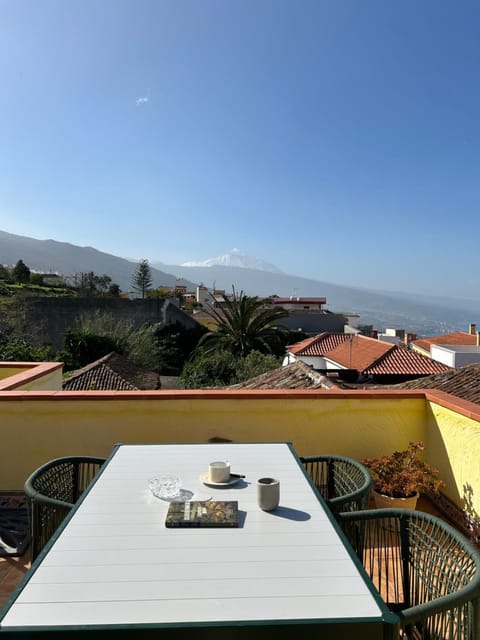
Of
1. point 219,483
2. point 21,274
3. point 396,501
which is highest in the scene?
point 21,274

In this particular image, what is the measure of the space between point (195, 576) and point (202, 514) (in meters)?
0.45

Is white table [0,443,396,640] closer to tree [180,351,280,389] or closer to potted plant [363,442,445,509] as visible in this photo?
potted plant [363,442,445,509]

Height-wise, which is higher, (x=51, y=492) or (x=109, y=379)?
(x=51, y=492)

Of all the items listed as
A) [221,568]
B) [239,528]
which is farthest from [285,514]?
[221,568]

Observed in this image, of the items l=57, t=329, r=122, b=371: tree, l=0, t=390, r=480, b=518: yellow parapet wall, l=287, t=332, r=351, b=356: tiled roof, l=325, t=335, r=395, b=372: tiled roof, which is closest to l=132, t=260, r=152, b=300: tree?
l=287, t=332, r=351, b=356: tiled roof

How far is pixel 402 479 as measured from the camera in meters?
3.43

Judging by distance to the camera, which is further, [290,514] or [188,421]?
[188,421]

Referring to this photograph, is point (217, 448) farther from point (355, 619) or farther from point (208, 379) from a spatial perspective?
point (208, 379)

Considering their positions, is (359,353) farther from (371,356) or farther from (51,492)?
(51,492)

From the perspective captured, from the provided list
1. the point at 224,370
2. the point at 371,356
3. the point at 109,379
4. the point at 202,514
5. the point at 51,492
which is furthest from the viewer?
the point at 371,356

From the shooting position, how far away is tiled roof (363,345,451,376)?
643 inches

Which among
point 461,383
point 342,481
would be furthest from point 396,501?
point 461,383

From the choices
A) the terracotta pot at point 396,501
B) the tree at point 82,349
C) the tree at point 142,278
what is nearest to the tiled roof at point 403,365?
the tree at point 82,349

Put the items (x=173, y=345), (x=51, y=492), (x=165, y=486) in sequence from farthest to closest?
(x=173, y=345)
(x=51, y=492)
(x=165, y=486)
